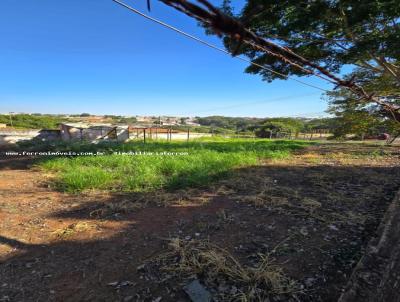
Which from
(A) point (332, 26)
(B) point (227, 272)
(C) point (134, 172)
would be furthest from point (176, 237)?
(A) point (332, 26)

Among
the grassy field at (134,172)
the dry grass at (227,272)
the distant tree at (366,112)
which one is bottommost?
the grassy field at (134,172)

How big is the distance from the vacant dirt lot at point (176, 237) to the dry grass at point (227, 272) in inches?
0.5

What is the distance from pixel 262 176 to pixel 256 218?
308cm

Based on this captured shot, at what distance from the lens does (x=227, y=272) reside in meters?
2.48

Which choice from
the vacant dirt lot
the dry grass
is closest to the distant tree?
the vacant dirt lot

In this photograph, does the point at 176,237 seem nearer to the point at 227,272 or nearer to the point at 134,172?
the point at 227,272

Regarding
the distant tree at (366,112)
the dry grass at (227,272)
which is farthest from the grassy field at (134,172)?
the distant tree at (366,112)

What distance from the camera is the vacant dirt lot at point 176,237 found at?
2375 mm

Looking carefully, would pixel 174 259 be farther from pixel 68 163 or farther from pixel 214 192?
pixel 68 163

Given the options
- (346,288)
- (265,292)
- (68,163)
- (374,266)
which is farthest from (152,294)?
(68,163)

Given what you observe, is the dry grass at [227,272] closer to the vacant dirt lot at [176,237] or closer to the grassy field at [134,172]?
the vacant dirt lot at [176,237]

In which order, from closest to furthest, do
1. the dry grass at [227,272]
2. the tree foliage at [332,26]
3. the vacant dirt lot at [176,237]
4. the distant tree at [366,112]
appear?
the dry grass at [227,272]
the vacant dirt lot at [176,237]
the tree foliage at [332,26]
the distant tree at [366,112]

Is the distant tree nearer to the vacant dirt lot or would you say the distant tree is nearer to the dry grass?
the vacant dirt lot

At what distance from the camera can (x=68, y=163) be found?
780cm
